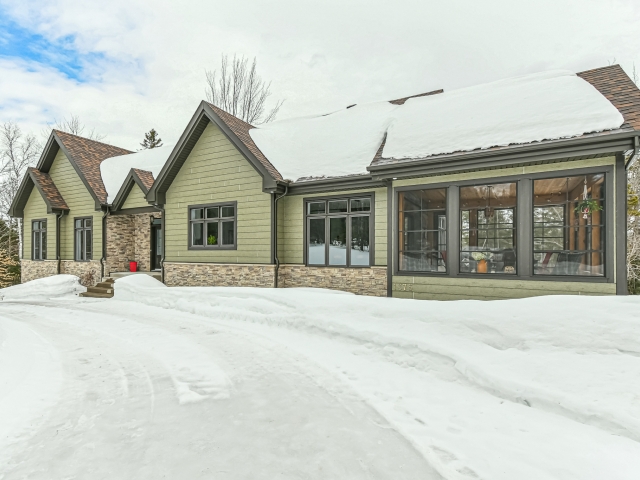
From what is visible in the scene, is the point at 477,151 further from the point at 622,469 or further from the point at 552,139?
the point at 622,469

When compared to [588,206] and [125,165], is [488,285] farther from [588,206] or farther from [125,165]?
[125,165]

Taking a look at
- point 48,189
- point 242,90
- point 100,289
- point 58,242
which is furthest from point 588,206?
point 242,90

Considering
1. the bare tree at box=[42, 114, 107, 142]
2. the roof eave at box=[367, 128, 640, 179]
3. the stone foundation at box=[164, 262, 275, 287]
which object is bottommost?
the stone foundation at box=[164, 262, 275, 287]

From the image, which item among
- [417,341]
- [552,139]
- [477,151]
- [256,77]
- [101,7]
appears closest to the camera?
[417,341]

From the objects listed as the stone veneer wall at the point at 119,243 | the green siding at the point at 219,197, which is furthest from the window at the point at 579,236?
the stone veneer wall at the point at 119,243

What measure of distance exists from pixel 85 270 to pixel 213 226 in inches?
314

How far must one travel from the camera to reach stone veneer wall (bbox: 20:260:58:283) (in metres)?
17.3

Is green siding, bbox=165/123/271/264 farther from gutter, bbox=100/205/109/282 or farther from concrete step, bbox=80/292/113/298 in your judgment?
gutter, bbox=100/205/109/282

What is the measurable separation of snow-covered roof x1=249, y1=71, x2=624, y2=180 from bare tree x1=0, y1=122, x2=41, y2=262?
2278 centimetres

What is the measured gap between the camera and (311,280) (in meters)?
10.9

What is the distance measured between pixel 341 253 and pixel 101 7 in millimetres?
12409

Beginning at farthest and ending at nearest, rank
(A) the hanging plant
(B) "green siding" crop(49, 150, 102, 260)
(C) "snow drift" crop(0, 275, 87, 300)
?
(B) "green siding" crop(49, 150, 102, 260), (C) "snow drift" crop(0, 275, 87, 300), (A) the hanging plant

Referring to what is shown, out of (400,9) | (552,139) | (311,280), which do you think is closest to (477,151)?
(552,139)

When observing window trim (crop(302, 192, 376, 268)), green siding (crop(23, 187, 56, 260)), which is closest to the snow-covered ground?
window trim (crop(302, 192, 376, 268))
